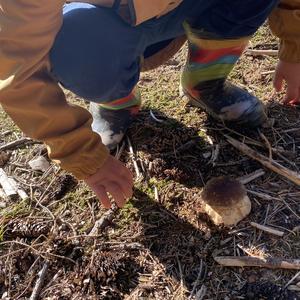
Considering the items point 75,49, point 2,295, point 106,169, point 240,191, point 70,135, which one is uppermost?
point 75,49

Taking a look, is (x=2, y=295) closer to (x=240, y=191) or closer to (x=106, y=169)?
(x=106, y=169)

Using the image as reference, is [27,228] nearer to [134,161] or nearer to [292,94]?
[134,161]

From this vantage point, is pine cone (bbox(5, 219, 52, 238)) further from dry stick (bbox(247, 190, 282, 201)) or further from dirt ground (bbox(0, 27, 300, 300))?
dry stick (bbox(247, 190, 282, 201))

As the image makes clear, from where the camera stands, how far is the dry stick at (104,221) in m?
1.82

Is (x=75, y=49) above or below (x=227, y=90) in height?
above

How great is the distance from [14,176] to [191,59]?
848mm

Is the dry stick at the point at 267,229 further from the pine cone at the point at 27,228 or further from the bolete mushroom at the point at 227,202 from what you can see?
the pine cone at the point at 27,228

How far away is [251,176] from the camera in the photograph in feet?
6.12

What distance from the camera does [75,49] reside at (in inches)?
63.3

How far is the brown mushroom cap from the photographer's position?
1704 millimetres

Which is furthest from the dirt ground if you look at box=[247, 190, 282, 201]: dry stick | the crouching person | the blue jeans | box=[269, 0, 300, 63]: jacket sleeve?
the blue jeans

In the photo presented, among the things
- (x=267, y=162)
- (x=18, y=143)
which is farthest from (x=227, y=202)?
(x=18, y=143)

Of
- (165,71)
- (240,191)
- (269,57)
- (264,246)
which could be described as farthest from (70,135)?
(269,57)

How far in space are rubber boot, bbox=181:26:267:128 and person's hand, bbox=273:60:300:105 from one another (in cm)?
12
